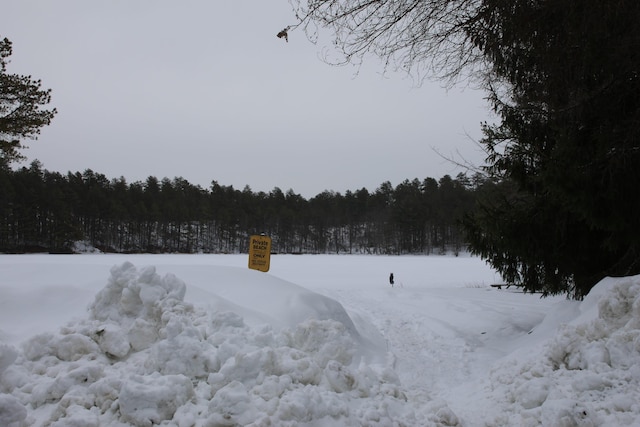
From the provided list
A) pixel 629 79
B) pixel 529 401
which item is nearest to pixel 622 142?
pixel 629 79

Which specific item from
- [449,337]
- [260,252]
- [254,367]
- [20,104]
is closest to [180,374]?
[254,367]

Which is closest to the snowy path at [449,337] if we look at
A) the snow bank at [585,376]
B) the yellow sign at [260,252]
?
the snow bank at [585,376]

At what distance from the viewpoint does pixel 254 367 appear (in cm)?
351

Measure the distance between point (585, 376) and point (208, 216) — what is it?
2746 inches

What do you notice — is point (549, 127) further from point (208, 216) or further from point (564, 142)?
point (208, 216)

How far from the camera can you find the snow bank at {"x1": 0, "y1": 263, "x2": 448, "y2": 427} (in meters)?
3.02

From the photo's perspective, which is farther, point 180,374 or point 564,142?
point 564,142

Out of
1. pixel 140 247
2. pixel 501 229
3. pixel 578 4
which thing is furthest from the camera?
pixel 140 247

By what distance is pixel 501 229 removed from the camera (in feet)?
20.6

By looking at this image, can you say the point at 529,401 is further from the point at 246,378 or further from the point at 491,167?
the point at 491,167

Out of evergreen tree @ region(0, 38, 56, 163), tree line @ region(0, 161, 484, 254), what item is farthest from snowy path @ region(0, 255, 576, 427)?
tree line @ region(0, 161, 484, 254)

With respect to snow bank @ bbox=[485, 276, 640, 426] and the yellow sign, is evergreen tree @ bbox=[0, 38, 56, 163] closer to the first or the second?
the yellow sign

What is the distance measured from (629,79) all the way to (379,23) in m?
3.42

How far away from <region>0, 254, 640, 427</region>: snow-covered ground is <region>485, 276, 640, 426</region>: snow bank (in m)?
0.01
